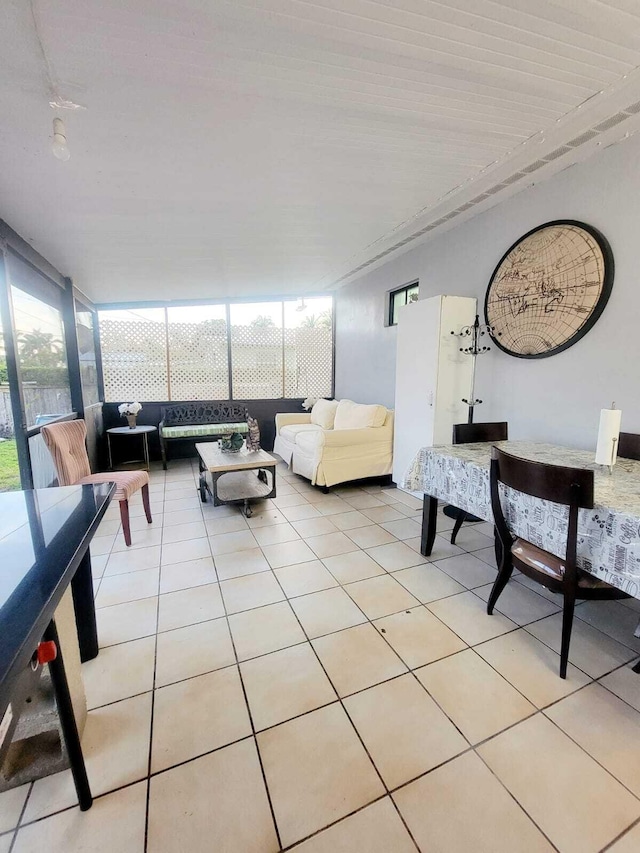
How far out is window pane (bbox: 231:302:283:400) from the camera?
538 centimetres


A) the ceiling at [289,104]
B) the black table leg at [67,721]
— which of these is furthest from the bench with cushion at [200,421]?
the black table leg at [67,721]

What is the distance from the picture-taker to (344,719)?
126 centimetres

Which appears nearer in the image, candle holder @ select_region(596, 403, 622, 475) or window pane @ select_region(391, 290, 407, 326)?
candle holder @ select_region(596, 403, 622, 475)

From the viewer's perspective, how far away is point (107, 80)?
1414mm

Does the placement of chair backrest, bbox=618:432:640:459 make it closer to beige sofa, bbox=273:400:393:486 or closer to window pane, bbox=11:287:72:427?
beige sofa, bbox=273:400:393:486

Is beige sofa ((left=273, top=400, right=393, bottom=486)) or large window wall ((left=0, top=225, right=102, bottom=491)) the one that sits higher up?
large window wall ((left=0, top=225, right=102, bottom=491))

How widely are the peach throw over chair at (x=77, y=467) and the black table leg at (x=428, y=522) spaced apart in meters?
2.00

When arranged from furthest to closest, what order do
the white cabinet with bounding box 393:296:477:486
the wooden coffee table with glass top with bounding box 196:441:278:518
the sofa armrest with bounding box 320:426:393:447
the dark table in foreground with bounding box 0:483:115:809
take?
the sofa armrest with bounding box 320:426:393:447
the wooden coffee table with glass top with bounding box 196:441:278:518
the white cabinet with bounding box 393:296:477:486
the dark table in foreground with bounding box 0:483:115:809

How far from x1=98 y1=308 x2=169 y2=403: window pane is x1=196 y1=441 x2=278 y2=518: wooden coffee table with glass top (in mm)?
2119

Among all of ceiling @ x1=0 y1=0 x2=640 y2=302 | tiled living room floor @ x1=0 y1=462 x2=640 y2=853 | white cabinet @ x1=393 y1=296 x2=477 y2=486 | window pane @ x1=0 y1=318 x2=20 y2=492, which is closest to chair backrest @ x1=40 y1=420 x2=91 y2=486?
window pane @ x1=0 y1=318 x2=20 y2=492

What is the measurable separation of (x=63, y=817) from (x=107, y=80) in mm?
2496

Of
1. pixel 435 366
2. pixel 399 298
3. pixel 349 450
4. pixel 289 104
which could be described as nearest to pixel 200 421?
pixel 349 450

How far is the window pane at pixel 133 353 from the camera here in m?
5.00

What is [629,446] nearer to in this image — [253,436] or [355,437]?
[355,437]
